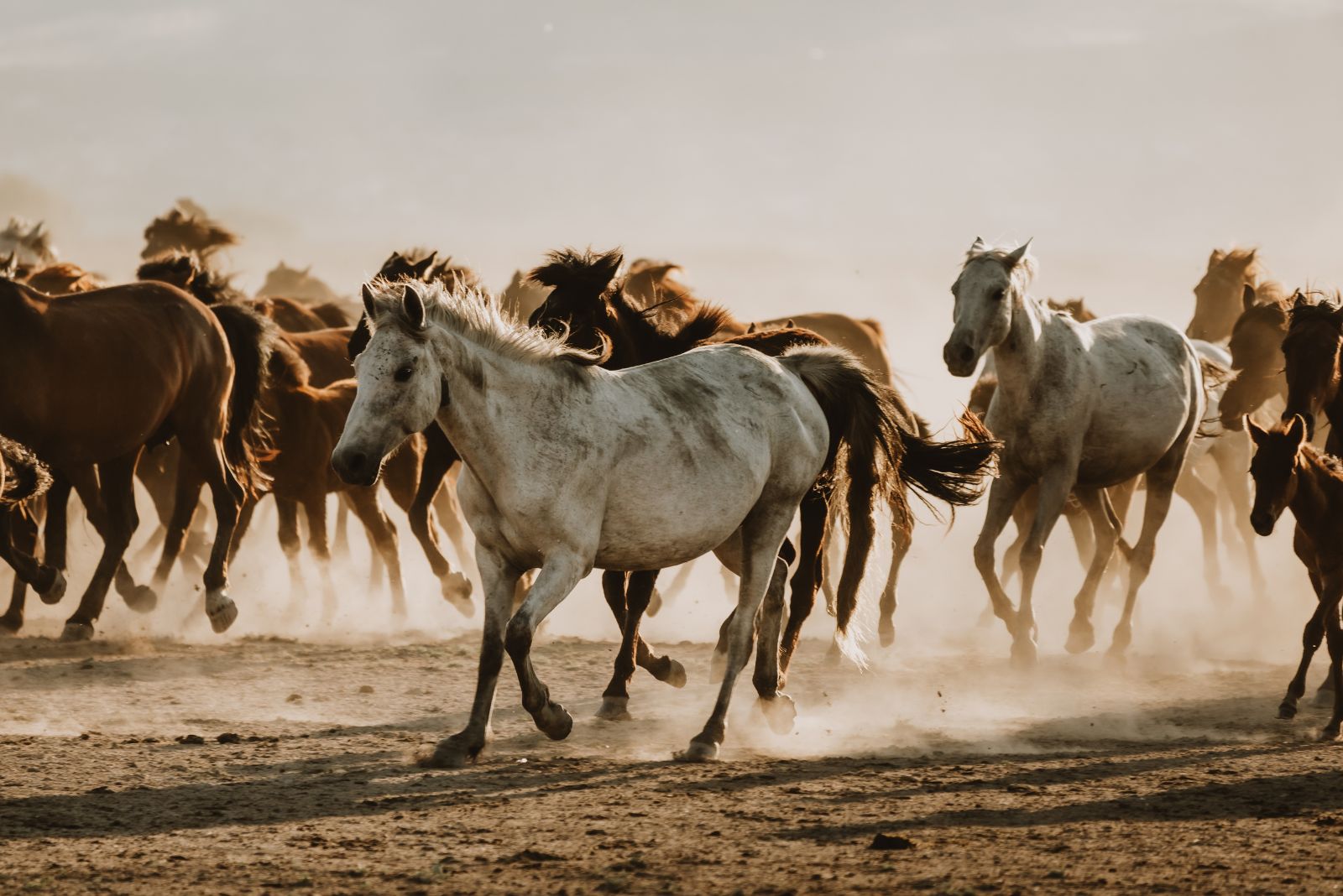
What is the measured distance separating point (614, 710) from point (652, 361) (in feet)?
5.55

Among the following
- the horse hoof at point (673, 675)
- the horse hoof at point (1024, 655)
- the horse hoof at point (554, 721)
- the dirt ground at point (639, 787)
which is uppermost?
the horse hoof at point (1024, 655)

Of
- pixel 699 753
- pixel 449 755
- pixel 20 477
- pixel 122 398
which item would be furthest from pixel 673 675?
pixel 122 398

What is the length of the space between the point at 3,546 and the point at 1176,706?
639cm

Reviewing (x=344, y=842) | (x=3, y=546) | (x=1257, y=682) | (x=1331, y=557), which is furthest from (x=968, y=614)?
(x=344, y=842)

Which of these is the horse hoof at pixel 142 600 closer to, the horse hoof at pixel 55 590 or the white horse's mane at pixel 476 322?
the horse hoof at pixel 55 590

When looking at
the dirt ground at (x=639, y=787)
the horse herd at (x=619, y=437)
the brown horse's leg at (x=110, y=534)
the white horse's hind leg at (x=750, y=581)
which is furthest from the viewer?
the brown horse's leg at (x=110, y=534)

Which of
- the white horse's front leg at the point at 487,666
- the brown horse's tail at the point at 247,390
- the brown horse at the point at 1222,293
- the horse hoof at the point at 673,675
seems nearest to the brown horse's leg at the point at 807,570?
the horse hoof at the point at 673,675

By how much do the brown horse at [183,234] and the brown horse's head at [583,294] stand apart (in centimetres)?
1029

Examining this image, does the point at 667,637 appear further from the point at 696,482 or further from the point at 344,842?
the point at 344,842

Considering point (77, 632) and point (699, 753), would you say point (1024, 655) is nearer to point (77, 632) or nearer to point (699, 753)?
point (699, 753)

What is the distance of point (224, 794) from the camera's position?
6027 mm

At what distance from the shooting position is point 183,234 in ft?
59.8

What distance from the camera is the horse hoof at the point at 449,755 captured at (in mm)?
6531

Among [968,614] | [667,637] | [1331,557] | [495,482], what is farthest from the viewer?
[968,614]
